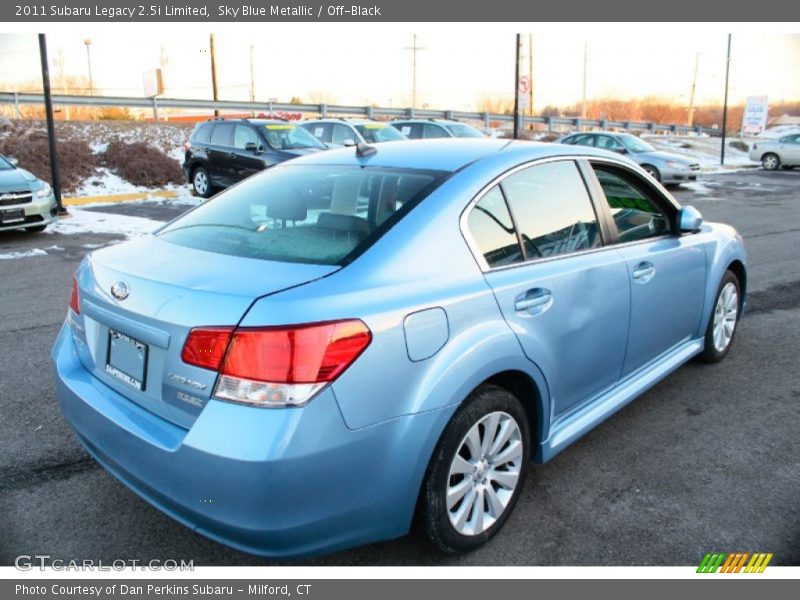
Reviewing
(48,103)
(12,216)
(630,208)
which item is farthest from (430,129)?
(630,208)

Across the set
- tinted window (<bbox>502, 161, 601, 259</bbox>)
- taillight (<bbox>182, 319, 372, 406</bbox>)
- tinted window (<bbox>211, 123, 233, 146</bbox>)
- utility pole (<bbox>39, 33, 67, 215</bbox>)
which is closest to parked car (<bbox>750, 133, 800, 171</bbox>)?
tinted window (<bbox>211, 123, 233, 146</bbox>)

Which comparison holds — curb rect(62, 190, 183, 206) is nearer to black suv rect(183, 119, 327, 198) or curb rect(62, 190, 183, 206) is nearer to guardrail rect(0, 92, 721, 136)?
black suv rect(183, 119, 327, 198)

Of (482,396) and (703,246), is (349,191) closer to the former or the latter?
(482,396)

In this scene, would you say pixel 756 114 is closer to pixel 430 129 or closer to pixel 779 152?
pixel 779 152

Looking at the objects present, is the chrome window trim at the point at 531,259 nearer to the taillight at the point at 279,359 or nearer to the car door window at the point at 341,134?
the taillight at the point at 279,359

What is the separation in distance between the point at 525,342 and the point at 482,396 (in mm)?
321

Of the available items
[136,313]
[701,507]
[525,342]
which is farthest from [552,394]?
[136,313]

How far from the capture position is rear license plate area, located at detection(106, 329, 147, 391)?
2.37 meters

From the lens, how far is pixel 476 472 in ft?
8.59

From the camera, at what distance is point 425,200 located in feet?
8.74

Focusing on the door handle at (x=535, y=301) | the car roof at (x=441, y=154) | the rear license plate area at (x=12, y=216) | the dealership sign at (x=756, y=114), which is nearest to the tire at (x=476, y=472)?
the door handle at (x=535, y=301)

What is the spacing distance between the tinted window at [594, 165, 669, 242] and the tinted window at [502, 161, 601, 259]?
0.26 meters

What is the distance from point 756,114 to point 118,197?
3462 cm

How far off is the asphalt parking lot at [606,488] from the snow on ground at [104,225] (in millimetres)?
5703
